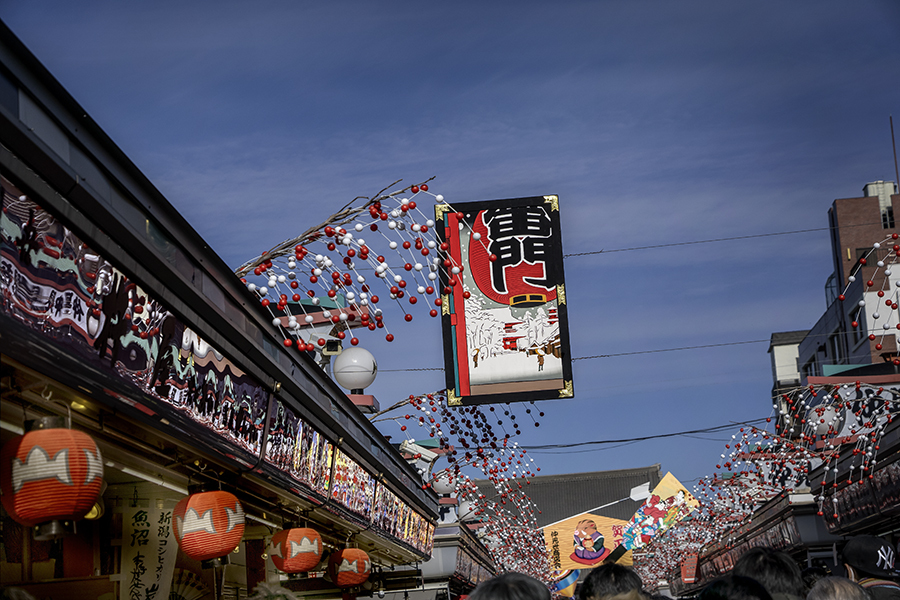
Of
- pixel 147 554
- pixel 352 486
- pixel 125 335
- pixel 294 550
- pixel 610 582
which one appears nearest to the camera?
Answer: pixel 125 335

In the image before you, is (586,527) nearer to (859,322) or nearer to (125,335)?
(859,322)

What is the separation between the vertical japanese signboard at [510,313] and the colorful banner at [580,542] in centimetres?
3161

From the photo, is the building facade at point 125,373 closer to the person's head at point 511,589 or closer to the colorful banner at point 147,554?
the colorful banner at point 147,554

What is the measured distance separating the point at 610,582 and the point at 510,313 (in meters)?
6.11

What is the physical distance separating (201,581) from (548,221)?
19.2 ft

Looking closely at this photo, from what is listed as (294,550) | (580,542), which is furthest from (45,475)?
(580,542)

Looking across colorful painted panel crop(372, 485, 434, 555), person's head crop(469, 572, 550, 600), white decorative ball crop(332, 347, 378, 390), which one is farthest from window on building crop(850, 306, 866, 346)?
person's head crop(469, 572, 550, 600)

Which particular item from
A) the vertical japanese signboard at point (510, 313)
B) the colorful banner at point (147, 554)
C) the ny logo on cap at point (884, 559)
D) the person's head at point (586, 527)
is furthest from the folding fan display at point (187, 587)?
the person's head at point (586, 527)

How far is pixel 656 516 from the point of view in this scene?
4128 cm

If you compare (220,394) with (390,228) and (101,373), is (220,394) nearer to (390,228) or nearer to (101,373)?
(101,373)

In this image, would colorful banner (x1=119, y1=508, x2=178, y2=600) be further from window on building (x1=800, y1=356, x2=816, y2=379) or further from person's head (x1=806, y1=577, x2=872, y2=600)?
window on building (x1=800, y1=356, x2=816, y2=379)

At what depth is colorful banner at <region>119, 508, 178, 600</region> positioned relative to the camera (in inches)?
241

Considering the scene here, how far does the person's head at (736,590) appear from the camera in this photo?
3.60 metres

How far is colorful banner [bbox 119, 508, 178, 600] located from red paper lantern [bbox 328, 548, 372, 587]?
3.45 metres
